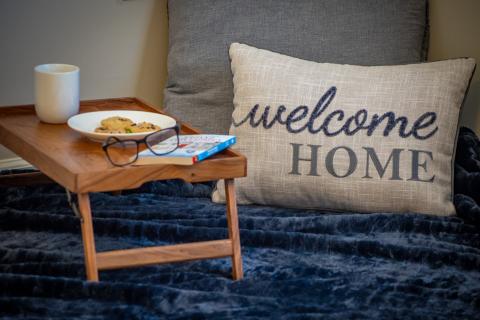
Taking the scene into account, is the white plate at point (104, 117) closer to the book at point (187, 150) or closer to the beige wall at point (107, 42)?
the book at point (187, 150)

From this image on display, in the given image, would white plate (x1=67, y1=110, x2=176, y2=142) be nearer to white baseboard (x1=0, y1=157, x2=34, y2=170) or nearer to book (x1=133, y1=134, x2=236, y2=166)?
book (x1=133, y1=134, x2=236, y2=166)

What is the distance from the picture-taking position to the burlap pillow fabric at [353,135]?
5.96 feet

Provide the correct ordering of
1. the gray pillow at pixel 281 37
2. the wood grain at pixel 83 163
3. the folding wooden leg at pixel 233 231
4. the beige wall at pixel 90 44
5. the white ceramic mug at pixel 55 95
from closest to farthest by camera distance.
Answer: the wood grain at pixel 83 163, the folding wooden leg at pixel 233 231, the white ceramic mug at pixel 55 95, the gray pillow at pixel 281 37, the beige wall at pixel 90 44

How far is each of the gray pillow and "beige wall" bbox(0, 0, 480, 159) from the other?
97mm

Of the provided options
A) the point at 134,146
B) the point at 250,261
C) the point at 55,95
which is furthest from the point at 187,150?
the point at 55,95

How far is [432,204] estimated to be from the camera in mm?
1820

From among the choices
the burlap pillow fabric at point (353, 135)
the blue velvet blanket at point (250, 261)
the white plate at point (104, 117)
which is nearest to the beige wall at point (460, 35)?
the blue velvet blanket at point (250, 261)

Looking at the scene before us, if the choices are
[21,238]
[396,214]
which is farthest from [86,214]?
[396,214]

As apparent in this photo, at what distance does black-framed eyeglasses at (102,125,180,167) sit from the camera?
1.49 m

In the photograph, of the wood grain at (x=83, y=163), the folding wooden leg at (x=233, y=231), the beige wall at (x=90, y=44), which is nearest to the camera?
the wood grain at (x=83, y=163)

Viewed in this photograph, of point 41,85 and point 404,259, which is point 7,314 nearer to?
point 41,85

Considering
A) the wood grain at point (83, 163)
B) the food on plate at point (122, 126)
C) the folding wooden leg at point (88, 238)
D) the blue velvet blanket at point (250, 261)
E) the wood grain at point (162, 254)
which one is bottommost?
the blue velvet blanket at point (250, 261)

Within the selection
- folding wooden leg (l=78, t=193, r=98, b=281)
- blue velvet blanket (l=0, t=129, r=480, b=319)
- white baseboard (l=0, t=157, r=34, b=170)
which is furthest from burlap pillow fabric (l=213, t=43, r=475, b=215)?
white baseboard (l=0, t=157, r=34, b=170)

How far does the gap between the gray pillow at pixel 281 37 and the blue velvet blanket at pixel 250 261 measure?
0.78 feet
